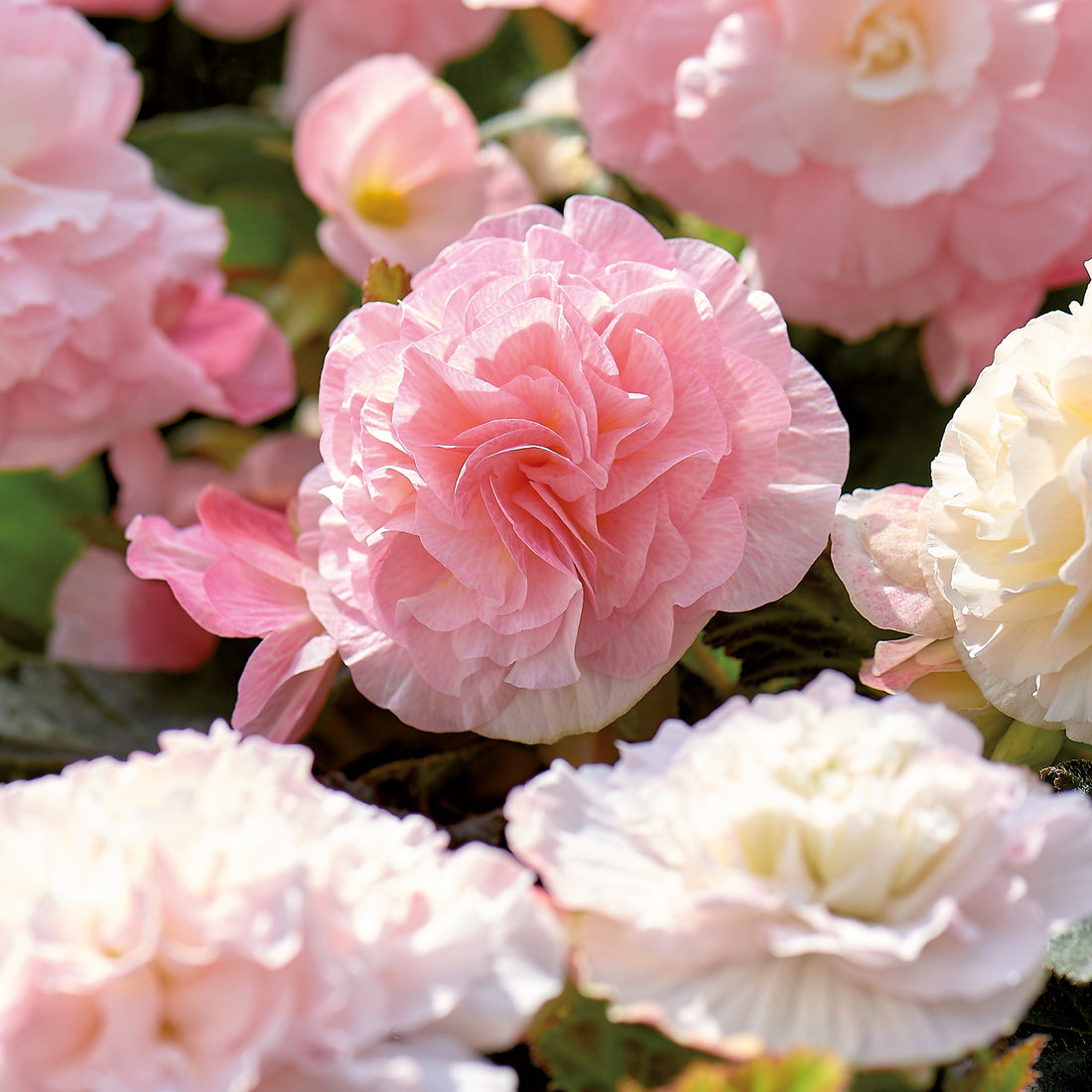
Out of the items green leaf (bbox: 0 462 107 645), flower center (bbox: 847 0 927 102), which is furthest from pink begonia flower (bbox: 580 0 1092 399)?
green leaf (bbox: 0 462 107 645)

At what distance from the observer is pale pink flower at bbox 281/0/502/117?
688 mm

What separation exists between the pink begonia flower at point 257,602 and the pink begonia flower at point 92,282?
0.12 m

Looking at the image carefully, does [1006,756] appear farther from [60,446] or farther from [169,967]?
[60,446]

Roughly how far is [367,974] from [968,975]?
9 cm

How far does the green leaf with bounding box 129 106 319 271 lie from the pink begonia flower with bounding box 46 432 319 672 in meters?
0.15

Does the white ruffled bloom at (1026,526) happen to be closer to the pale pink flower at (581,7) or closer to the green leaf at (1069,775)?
the green leaf at (1069,775)

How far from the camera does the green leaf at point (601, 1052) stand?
0.25 m

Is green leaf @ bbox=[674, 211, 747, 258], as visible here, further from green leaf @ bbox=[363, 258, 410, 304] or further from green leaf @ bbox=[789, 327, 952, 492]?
green leaf @ bbox=[363, 258, 410, 304]

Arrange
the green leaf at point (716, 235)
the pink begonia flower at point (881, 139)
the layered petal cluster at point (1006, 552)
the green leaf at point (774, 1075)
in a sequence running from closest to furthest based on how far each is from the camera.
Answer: the green leaf at point (774, 1075), the layered petal cluster at point (1006, 552), the pink begonia flower at point (881, 139), the green leaf at point (716, 235)

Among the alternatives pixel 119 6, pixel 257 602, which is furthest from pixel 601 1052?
pixel 119 6

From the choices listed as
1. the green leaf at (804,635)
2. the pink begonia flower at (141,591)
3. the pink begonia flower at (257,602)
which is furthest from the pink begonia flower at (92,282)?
the green leaf at (804,635)

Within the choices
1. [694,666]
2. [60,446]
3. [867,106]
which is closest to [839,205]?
[867,106]

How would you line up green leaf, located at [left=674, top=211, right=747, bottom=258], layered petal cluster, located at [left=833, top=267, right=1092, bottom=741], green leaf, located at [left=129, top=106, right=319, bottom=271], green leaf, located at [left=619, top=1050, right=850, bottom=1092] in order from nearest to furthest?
green leaf, located at [left=619, top=1050, right=850, bottom=1092], layered petal cluster, located at [left=833, top=267, right=1092, bottom=741], green leaf, located at [left=674, top=211, right=747, bottom=258], green leaf, located at [left=129, top=106, right=319, bottom=271]

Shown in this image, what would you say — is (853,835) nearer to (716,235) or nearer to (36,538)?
(716,235)
